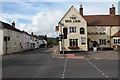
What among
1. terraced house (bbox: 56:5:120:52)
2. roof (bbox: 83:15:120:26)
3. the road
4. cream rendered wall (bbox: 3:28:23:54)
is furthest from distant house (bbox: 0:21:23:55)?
the road

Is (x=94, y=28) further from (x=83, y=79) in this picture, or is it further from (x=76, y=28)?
(x=83, y=79)

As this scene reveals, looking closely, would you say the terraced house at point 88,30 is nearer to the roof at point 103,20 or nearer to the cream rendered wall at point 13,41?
the roof at point 103,20

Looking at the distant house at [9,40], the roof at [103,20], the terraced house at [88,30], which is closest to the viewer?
the distant house at [9,40]

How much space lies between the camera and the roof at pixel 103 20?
40.8 m

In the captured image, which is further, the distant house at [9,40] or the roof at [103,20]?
the roof at [103,20]

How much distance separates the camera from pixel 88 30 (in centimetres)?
4062

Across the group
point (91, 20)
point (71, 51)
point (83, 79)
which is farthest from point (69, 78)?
point (91, 20)

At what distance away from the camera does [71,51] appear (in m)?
36.3

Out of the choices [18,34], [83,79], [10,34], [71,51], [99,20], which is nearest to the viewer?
[83,79]

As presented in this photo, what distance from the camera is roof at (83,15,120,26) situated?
4075 cm

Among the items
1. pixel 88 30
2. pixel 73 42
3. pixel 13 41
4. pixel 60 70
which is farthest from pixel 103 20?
pixel 60 70

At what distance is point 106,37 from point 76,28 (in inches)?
341

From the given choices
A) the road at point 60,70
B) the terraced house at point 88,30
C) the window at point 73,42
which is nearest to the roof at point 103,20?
the terraced house at point 88,30

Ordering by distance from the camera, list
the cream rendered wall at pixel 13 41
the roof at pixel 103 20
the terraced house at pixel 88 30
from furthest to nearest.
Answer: the roof at pixel 103 20 → the cream rendered wall at pixel 13 41 → the terraced house at pixel 88 30
